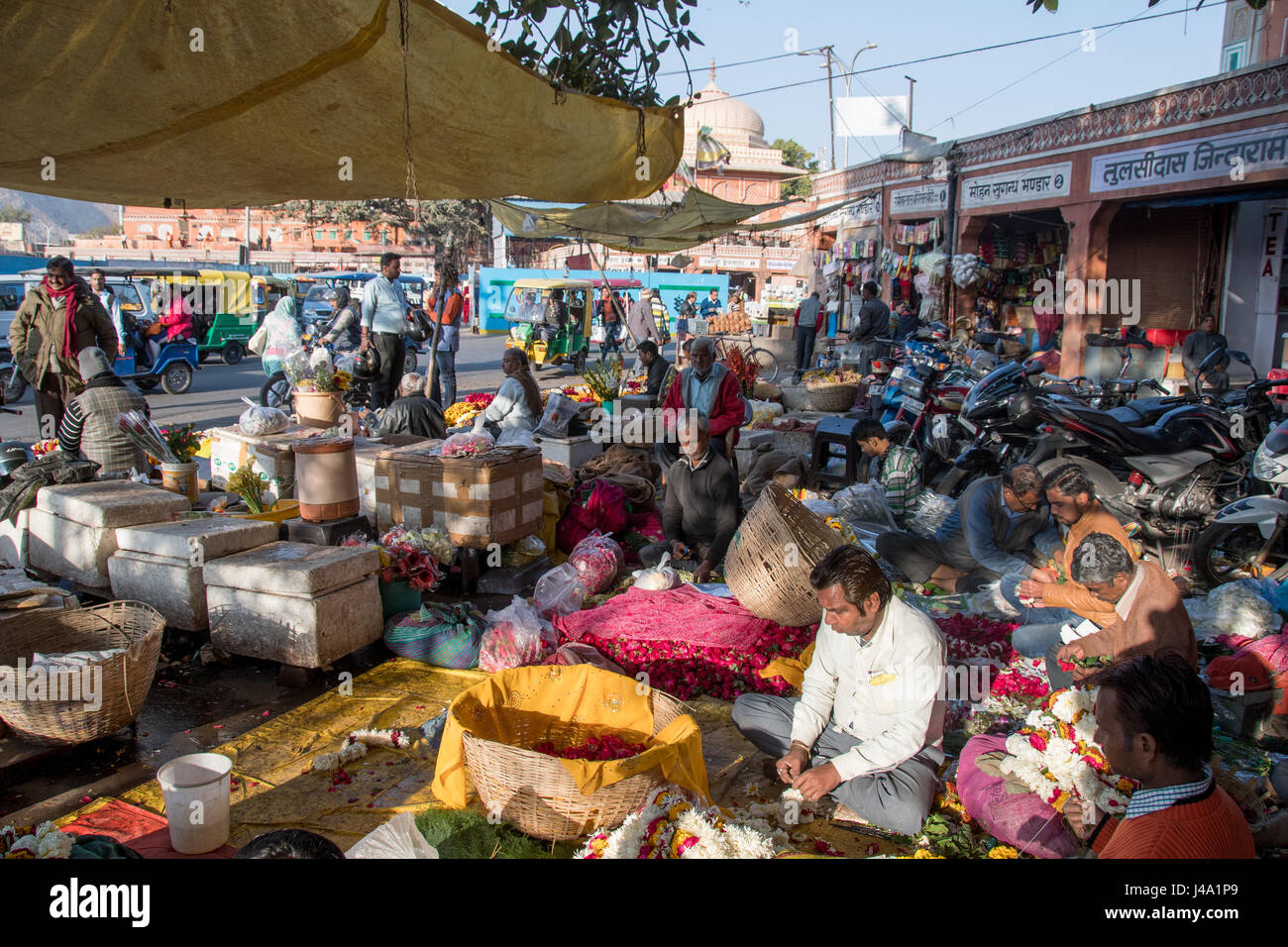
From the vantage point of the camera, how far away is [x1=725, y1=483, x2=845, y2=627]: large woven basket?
473 cm

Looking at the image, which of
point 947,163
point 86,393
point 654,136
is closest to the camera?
point 654,136

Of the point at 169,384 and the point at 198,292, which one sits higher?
the point at 198,292

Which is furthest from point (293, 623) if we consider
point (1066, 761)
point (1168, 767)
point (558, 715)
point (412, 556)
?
point (1168, 767)

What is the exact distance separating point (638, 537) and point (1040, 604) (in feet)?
10.3

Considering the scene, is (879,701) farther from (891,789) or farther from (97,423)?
(97,423)

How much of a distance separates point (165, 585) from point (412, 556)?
1.36m

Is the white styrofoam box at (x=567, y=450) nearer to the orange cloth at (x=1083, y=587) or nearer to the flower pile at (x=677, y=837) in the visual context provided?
the orange cloth at (x=1083, y=587)

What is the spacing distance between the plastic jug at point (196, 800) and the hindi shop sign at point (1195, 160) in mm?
12806

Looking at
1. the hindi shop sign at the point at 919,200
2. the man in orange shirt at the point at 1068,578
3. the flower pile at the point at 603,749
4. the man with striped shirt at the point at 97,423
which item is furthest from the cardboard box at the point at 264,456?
the hindi shop sign at the point at 919,200

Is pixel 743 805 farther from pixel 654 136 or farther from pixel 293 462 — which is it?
pixel 293 462

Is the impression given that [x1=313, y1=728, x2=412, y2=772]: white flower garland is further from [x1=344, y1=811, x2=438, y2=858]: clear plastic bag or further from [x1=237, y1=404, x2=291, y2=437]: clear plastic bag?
[x1=237, y1=404, x2=291, y2=437]: clear plastic bag

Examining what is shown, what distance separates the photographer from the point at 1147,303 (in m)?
15.6

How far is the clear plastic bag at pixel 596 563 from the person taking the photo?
19.0 feet
